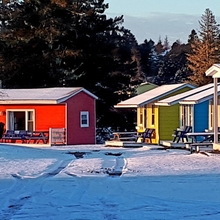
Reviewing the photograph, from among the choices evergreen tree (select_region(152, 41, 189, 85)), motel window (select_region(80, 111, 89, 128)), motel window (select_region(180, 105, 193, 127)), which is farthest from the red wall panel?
evergreen tree (select_region(152, 41, 189, 85))

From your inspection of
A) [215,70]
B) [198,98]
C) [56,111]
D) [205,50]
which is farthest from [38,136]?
[205,50]

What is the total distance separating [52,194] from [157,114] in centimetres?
2288

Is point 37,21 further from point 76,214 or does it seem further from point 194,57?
point 76,214

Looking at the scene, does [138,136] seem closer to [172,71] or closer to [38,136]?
[38,136]

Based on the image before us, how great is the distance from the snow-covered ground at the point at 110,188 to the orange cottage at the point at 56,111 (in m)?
13.7

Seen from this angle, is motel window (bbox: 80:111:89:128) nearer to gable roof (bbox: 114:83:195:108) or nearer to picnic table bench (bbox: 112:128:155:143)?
picnic table bench (bbox: 112:128:155:143)

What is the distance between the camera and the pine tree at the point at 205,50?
65812 millimetres

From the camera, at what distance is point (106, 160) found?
22.1 m

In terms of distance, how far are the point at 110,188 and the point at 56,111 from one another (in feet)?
73.7

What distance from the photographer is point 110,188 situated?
14.1 meters

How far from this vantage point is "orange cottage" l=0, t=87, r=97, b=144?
36.2 m

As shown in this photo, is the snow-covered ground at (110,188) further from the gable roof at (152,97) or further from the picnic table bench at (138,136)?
the gable roof at (152,97)

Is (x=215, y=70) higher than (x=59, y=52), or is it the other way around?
(x=59, y=52)

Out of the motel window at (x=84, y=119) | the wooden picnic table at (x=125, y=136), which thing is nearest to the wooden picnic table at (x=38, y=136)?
the motel window at (x=84, y=119)
